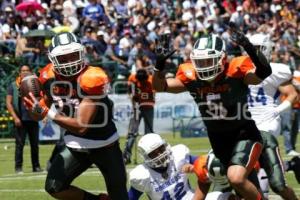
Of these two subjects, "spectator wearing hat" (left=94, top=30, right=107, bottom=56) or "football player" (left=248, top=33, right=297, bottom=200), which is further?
"spectator wearing hat" (left=94, top=30, right=107, bottom=56)

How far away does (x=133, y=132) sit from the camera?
48.3 ft

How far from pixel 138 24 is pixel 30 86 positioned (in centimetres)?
1552

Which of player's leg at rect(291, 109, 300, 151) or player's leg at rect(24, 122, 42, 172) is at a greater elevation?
player's leg at rect(24, 122, 42, 172)

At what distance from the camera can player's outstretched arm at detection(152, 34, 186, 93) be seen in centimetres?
769

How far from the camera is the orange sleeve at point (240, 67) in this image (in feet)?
25.1

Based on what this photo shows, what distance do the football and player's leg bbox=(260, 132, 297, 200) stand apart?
87.3 inches

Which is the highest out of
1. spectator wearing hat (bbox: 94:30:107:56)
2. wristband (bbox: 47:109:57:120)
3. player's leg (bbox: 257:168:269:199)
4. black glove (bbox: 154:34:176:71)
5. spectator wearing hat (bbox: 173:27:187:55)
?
black glove (bbox: 154:34:176:71)

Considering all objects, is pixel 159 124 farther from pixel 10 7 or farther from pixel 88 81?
pixel 88 81

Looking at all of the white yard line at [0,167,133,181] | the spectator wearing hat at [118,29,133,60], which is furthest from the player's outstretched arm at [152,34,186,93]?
the spectator wearing hat at [118,29,133,60]

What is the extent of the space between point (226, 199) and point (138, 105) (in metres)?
7.96

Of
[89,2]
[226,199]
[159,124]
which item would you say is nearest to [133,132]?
[159,124]

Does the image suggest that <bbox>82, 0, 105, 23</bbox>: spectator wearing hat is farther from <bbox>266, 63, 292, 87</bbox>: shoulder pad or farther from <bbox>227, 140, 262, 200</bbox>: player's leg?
<bbox>227, 140, 262, 200</bbox>: player's leg

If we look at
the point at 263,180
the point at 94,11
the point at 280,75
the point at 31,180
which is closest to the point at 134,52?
the point at 94,11

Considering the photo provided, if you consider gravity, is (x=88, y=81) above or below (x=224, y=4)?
above
